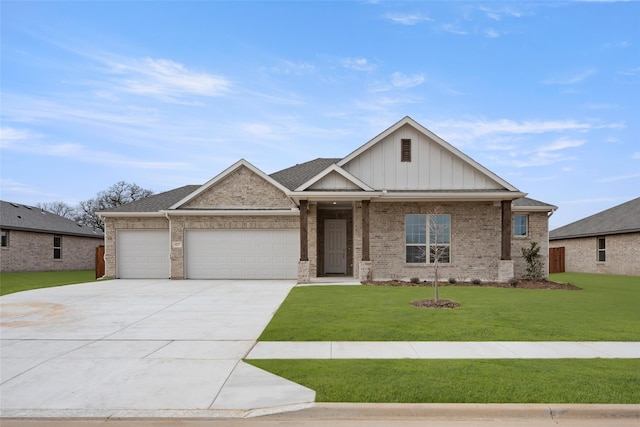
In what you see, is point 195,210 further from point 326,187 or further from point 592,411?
point 592,411

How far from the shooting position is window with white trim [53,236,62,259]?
31.2 m

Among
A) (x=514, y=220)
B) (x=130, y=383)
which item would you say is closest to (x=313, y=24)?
(x=514, y=220)

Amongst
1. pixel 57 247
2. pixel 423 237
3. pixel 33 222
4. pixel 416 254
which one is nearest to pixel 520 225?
pixel 423 237

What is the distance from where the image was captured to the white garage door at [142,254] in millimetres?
21047

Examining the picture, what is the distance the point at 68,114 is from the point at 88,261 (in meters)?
17.8

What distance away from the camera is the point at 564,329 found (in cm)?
846

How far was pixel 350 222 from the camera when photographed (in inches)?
811

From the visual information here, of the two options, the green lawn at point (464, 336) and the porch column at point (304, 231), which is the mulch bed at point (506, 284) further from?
the porch column at point (304, 231)

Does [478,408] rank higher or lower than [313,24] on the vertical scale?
lower

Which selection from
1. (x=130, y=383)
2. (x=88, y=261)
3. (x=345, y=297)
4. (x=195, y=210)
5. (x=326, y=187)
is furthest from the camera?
(x=88, y=261)

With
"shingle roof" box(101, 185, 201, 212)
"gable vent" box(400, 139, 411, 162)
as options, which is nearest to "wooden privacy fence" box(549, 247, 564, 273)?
"gable vent" box(400, 139, 411, 162)

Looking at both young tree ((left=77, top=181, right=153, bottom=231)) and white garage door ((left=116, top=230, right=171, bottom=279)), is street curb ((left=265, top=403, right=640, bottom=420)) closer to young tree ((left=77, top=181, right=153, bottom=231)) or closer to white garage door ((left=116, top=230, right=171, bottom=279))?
white garage door ((left=116, top=230, right=171, bottom=279))

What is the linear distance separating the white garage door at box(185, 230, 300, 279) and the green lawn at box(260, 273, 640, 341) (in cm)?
562

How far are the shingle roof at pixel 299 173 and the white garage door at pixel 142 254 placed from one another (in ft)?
22.0
